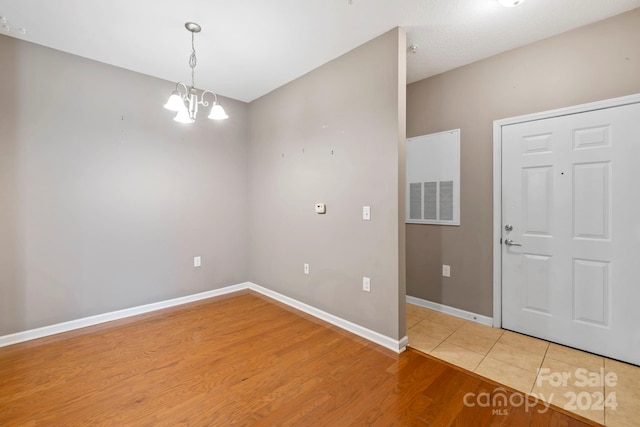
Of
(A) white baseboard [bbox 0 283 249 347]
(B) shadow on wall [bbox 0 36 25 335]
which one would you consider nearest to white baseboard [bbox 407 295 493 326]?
(A) white baseboard [bbox 0 283 249 347]

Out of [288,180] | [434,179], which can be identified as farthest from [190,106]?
[434,179]

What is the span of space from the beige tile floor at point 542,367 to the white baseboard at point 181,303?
0.99ft

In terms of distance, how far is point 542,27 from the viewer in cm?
236

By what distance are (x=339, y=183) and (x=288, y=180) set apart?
2.90ft

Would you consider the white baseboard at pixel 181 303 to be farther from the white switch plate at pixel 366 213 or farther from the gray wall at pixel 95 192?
the white switch plate at pixel 366 213

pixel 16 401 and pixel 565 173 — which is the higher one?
pixel 565 173

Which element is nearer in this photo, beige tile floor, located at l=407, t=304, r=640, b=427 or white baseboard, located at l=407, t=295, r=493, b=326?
beige tile floor, located at l=407, t=304, r=640, b=427

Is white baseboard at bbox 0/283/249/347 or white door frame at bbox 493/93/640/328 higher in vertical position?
white door frame at bbox 493/93/640/328

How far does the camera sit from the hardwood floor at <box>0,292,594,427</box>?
Answer: 5.52 feet

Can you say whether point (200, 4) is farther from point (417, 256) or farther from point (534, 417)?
point (534, 417)

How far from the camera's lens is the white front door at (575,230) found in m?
2.18

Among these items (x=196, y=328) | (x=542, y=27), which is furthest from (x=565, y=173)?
(x=196, y=328)

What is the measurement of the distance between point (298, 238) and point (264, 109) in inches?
74.8

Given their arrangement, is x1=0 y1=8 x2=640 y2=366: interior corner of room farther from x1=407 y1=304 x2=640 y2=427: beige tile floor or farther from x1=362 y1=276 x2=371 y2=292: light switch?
x1=407 y1=304 x2=640 y2=427: beige tile floor
